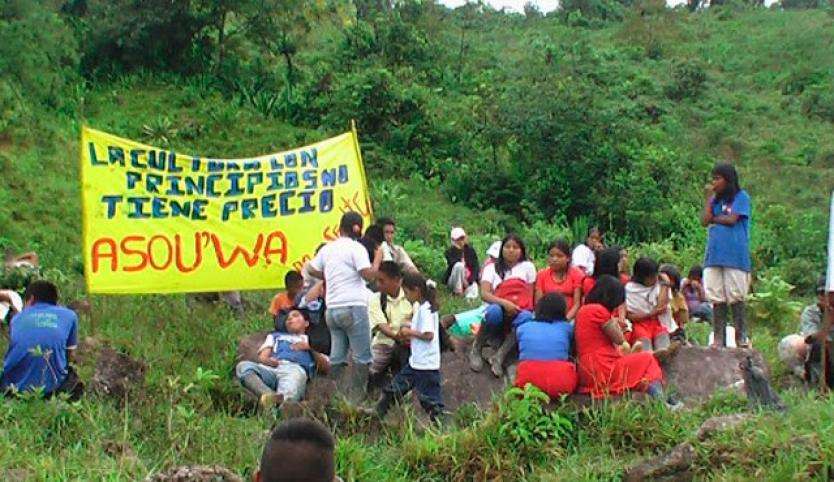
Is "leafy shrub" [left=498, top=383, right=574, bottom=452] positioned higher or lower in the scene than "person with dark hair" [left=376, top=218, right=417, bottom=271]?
lower

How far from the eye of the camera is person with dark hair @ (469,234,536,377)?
9.08 meters

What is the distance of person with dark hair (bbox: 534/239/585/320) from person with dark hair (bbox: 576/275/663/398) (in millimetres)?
1108

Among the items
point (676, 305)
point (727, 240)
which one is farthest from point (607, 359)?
point (676, 305)

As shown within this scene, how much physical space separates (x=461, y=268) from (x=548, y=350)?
574 cm

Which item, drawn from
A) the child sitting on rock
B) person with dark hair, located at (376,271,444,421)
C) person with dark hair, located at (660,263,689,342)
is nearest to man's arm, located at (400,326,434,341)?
person with dark hair, located at (376,271,444,421)

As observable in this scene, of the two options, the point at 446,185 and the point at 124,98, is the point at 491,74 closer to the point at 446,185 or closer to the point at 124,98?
the point at 446,185

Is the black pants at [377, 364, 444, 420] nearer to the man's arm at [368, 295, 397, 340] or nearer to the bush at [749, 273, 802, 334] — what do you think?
the man's arm at [368, 295, 397, 340]

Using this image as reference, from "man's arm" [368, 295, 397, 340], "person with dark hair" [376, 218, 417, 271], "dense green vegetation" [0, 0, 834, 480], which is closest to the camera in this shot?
"dense green vegetation" [0, 0, 834, 480]

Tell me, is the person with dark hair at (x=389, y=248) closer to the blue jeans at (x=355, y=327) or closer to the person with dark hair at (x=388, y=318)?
the person with dark hair at (x=388, y=318)

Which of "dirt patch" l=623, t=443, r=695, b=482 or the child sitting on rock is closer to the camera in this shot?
"dirt patch" l=623, t=443, r=695, b=482

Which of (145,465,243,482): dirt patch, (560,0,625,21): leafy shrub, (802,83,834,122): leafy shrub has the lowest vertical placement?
(145,465,243,482): dirt patch

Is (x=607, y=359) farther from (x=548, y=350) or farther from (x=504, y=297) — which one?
(x=504, y=297)

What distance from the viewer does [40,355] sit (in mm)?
7898

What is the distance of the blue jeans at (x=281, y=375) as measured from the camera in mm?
8828
